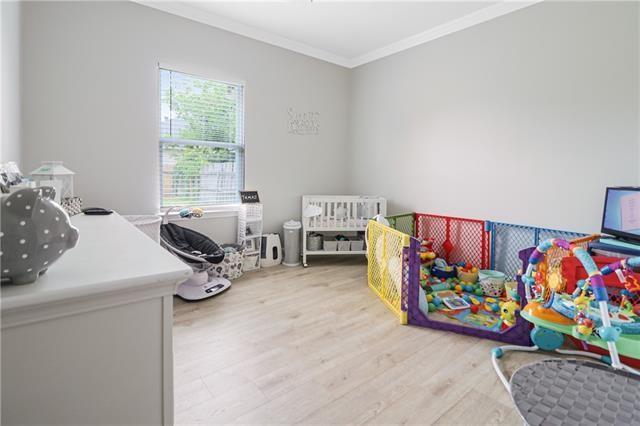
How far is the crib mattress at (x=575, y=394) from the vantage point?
0.94 meters

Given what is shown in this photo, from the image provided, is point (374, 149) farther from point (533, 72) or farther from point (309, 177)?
point (533, 72)

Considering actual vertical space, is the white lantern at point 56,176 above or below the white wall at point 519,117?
below

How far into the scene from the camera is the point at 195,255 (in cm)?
292

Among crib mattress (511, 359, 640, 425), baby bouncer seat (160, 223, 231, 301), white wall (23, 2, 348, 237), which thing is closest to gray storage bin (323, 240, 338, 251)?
white wall (23, 2, 348, 237)

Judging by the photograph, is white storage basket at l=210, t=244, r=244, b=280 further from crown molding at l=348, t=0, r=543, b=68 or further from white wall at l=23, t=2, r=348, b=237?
crown molding at l=348, t=0, r=543, b=68

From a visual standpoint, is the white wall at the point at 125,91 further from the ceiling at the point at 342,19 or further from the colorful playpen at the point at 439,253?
the colorful playpen at the point at 439,253

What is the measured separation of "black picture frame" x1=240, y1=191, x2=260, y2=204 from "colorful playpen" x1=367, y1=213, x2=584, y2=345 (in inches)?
52.1

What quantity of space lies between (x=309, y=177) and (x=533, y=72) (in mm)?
2570

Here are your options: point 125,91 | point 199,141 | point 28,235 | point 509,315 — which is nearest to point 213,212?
point 199,141

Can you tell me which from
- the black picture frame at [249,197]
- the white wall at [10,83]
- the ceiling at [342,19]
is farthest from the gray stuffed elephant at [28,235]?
the ceiling at [342,19]

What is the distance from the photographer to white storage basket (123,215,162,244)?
258 centimetres

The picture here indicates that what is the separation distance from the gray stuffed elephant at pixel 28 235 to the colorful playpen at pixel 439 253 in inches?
80.9

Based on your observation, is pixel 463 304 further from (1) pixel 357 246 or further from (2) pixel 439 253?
(1) pixel 357 246

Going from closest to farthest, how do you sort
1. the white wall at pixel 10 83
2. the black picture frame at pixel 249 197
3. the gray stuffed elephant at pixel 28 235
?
the gray stuffed elephant at pixel 28 235, the white wall at pixel 10 83, the black picture frame at pixel 249 197
